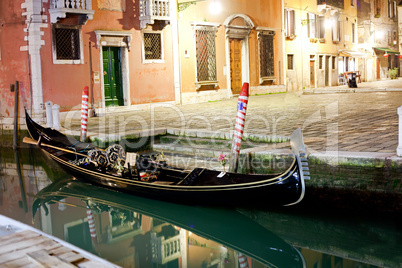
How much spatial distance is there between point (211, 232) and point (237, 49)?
45.3 feet

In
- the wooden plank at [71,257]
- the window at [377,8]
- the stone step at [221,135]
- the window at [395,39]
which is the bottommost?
the wooden plank at [71,257]

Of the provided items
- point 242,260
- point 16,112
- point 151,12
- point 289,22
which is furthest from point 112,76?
point 289,22

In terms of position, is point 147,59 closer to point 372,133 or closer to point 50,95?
point 50,95

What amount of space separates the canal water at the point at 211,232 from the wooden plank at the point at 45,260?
1173mm

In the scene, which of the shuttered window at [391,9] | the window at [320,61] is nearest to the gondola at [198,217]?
the window at [320,61]

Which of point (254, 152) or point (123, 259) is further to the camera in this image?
point (254, 152)

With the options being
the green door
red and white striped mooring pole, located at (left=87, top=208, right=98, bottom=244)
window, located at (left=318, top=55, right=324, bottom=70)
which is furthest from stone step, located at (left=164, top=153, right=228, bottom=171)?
window, located at (left=318, top=55, right=324, bottom=70)

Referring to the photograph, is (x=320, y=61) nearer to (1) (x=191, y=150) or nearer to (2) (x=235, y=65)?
(2) (x=235, y=65)

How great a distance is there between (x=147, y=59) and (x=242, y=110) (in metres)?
8.77

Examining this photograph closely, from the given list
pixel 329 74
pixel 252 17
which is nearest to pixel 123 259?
pixel 252 17

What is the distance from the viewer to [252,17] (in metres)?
19.2

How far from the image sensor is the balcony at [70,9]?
39.9 ft

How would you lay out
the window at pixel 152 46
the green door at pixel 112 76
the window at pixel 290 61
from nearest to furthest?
the green door at pixel 112 76 → the window at pixel 152 46 → the window at pixel 290 61

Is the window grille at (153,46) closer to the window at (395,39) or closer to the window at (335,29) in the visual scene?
the window at (335,29)
